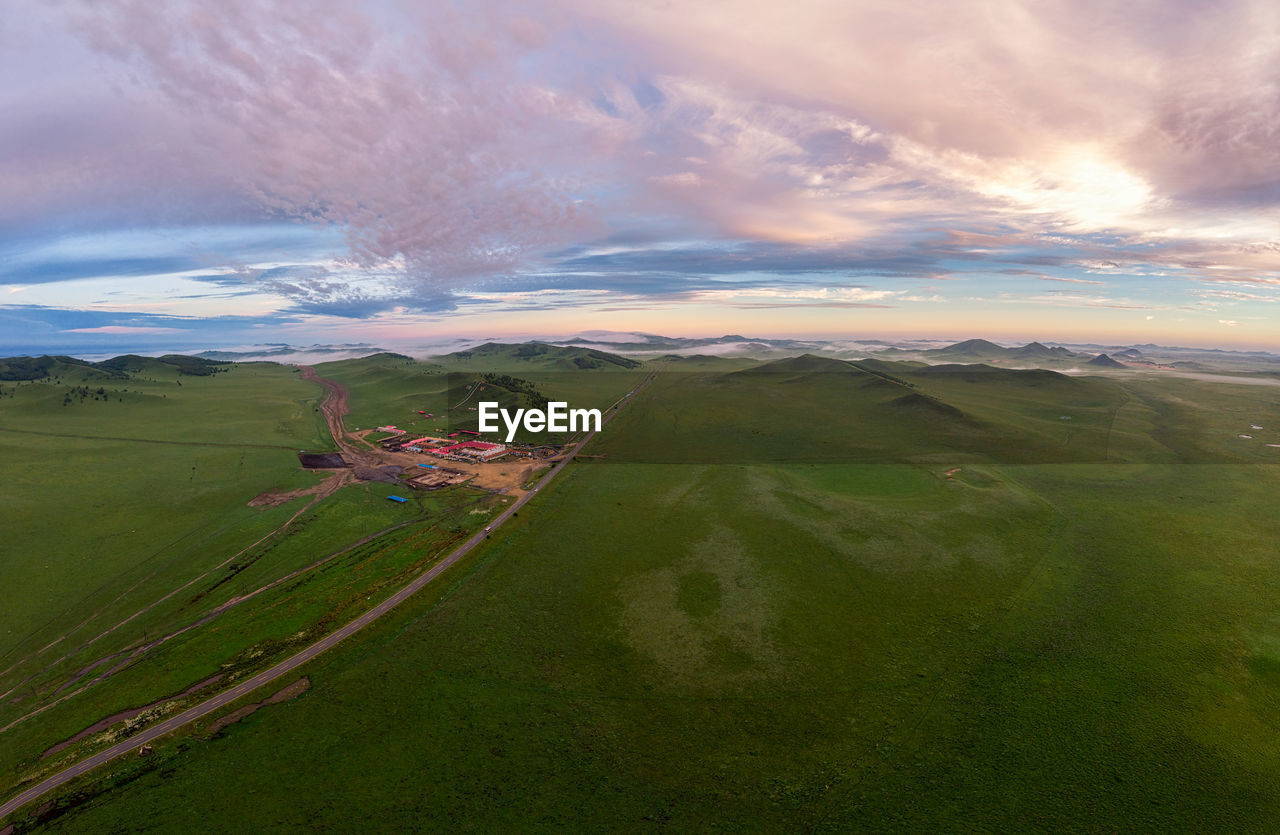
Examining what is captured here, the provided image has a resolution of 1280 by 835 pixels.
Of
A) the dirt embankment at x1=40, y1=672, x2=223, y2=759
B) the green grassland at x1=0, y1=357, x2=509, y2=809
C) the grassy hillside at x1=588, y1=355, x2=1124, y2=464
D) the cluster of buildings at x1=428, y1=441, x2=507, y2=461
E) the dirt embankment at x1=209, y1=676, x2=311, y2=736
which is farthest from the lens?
the grassy hillside at x1=588, y1=355, x2=1124, y2=464

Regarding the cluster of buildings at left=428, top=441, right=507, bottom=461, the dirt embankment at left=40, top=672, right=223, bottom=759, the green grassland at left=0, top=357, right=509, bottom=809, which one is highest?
the cluster of buildings at left=428, top=441, right=507, bottom=461

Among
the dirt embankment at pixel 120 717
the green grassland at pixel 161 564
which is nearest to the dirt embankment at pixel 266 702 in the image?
the green grassland at pixel 161 564

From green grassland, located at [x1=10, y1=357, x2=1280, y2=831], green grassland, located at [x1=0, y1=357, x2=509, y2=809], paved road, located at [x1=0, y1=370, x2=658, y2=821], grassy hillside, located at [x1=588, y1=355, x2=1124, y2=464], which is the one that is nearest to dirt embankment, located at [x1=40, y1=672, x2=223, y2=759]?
green grassland, located at [x1=0, y1=357, x2=509, y2=809]

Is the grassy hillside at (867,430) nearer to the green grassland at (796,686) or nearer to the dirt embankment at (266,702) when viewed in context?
the green grassland at (796,686)

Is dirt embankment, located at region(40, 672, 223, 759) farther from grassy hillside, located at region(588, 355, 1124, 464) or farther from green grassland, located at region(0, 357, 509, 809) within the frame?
grassy hillside, located at region(588, 355, 1124, 464)

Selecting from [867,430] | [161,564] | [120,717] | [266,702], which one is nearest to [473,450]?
[161,564]

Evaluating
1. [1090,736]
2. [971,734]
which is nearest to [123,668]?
[971,734]

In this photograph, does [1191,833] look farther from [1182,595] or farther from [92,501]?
[92,501]

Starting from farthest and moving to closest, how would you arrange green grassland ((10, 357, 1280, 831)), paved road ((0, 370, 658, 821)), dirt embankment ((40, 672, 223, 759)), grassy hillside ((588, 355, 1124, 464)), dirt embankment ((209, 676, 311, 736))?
grassy hillside ((588, 355, 1124, 464))
dirt embankment ((209, 676, 311, 736))
dirt embankment ((40, 672, 223, 759))
paved road ((0, 370, 658, 821))
green grassland ((10, 357, 1280, 831))
